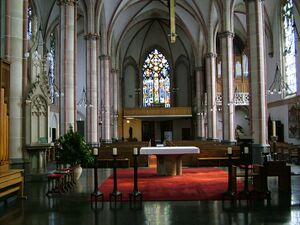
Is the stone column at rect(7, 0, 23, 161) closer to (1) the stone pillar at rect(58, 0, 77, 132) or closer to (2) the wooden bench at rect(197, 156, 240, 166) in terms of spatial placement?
(1) the stone pillar at rect(58, 0, 77, 132)

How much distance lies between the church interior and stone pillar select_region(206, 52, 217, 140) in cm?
→ 10

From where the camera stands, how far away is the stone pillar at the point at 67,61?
16812 mm

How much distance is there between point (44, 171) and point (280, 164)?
768cm

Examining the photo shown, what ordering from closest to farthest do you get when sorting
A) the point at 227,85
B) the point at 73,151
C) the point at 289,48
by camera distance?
the point at 73,151
the point at 227,85
the point at 289,48

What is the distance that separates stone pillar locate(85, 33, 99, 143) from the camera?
22.6 meters

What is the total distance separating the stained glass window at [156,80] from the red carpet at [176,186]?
96.0 ft

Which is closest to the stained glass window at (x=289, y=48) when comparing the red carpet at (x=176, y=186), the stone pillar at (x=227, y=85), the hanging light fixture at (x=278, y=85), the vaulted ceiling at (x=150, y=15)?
the hanging light fixture at (x=278, y=85)

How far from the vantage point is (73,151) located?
11289 millimetres

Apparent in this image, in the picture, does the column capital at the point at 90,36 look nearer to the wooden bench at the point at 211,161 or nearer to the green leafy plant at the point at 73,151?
→ the wooden bench at the point at 211,161

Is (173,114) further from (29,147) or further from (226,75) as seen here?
(29,147)

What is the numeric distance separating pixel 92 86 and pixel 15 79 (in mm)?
11793

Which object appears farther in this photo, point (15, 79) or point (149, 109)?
point (149, 109)

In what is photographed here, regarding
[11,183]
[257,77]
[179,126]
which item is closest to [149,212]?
[11,183]

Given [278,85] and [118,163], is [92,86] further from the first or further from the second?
[278,85]
